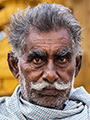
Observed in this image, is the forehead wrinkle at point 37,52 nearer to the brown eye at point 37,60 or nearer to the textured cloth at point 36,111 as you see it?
the brown eye at point 37,60

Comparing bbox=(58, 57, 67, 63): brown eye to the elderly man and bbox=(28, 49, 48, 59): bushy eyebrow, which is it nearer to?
the elderly man

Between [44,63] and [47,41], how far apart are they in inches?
7.6

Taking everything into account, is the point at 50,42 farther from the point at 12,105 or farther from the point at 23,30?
the point at 12,105

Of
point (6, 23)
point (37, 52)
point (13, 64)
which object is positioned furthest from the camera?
point (6, 23)

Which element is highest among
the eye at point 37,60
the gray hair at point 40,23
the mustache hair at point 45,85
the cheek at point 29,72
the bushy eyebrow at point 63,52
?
the gray hair at point 40,23

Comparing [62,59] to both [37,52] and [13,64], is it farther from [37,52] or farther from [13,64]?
[13,64]

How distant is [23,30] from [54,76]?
0.53 metres

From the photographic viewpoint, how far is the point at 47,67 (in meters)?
1.97

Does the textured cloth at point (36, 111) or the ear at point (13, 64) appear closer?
the textured cloth at point (36, 111)

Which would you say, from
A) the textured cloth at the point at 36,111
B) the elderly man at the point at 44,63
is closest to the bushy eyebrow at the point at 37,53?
the elderly man at the point at 44,63

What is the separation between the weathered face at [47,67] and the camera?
197 centimetres

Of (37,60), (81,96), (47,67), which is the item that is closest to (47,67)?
(47,67)

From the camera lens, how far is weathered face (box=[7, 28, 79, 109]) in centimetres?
197

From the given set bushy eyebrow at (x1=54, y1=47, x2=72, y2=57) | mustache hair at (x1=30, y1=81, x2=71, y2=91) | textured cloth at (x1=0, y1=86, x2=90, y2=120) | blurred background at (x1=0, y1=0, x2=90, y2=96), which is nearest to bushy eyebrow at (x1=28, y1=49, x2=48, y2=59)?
bushy eyebrow at (x1=54, y1=47, x2=72, y2=57)
